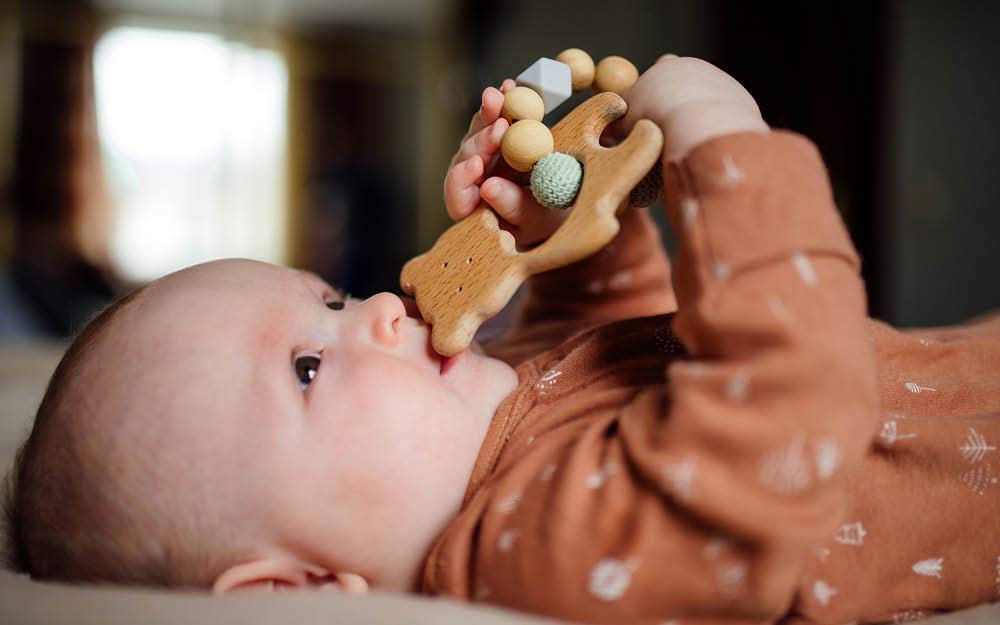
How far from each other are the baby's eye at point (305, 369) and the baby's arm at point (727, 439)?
0.71 ft

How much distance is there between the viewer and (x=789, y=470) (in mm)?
520

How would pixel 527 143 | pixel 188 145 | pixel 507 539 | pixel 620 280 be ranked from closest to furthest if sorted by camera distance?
pixel 507 539 → pixel 527 143 → pixel 620 280 → pixel 188 145

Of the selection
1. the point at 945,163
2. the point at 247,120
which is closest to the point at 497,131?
the point at 945,163

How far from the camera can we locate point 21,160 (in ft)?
16.2

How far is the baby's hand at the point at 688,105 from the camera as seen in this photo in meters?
0.64

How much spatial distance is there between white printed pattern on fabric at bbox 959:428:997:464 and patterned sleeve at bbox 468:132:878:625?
0.20m

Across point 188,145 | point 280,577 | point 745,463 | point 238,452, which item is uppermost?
point 745,463

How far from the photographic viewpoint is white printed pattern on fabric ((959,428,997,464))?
69 cm

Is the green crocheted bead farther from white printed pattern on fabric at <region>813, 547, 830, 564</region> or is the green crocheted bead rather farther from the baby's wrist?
white printed pattern on fabric at <region>813, 547, 830, 564</region>

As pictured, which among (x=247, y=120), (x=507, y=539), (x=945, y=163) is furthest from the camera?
(x=247, y=120)

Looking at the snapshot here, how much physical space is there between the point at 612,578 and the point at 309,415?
31 cm

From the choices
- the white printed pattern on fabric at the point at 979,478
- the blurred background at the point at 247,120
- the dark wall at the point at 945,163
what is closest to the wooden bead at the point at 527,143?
the white printed pattern on fabric at the point at 979,478

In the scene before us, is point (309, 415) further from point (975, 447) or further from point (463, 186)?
point (975, 447)

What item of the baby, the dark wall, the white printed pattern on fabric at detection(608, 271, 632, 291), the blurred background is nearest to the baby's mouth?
the baby
